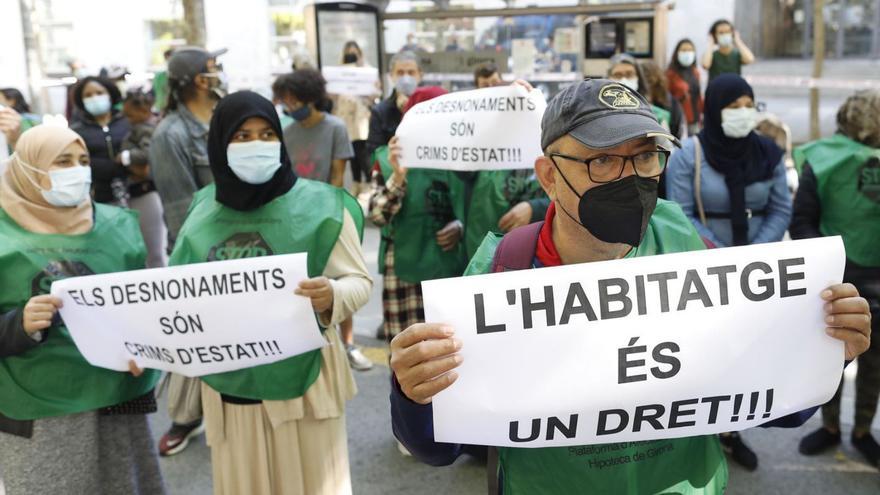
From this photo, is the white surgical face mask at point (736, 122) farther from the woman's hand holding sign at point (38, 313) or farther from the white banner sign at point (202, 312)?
the woman's hand holding sign at point (38, 313)

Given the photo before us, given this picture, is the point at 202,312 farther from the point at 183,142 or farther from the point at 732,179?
the point at 732,179

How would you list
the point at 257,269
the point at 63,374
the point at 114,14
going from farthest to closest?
the point at 114,14 < the point at 63,374 < the point at 257,269

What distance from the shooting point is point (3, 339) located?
2.86 metres

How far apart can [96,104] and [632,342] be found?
5392 millimetres

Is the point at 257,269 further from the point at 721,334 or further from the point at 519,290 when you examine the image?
the point at 721,334

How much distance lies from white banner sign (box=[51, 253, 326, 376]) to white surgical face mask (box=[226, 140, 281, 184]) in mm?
355

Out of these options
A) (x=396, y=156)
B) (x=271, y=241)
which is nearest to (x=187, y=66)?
(x=396, y=156)

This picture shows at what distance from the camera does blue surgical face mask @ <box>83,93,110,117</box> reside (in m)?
6.14

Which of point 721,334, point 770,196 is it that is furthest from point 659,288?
point 770,196

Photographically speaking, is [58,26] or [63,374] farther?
[58,26]

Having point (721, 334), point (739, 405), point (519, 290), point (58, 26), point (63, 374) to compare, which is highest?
point (58, 26)

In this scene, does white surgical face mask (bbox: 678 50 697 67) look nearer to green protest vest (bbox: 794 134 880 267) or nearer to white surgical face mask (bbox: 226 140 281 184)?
green protest vest (bbox: 794 134 880 267)

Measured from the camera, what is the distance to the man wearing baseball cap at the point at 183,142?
4773 mm

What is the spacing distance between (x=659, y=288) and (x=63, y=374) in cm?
223
